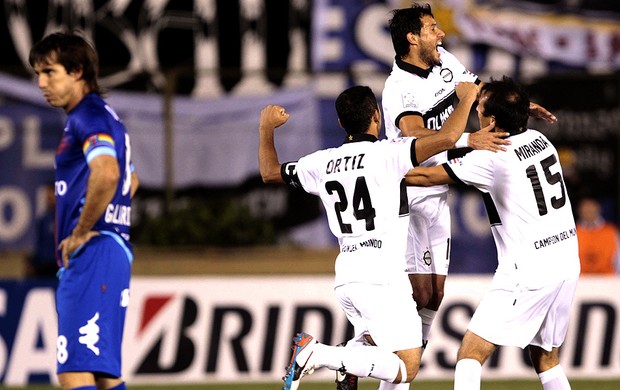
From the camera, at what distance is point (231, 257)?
14258 millimetres

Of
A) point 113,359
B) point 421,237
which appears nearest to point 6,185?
point 421,237

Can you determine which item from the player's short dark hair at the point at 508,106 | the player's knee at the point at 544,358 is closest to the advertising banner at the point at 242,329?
the player's knee at the point at 544,358

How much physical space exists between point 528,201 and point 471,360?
106cm

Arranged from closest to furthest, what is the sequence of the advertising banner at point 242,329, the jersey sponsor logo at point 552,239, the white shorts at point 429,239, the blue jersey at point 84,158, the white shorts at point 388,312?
the blue jersey at point 84,158
the white shorts at point 388,312
the jersey sponsor logo at point 552,239
the white shorts at point 429,239
the advertising banner at point 242,329

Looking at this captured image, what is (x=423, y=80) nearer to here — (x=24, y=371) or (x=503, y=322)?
(x=503, y=322)

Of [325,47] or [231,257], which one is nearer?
[231,257]

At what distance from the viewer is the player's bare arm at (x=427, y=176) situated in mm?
7797

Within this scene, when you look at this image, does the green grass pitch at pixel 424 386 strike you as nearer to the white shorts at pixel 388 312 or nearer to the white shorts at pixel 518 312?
the white shorts at pixel 518 312

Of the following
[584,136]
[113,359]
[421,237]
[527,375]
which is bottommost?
[527,375]

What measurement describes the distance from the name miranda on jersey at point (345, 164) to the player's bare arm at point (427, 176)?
0.57m

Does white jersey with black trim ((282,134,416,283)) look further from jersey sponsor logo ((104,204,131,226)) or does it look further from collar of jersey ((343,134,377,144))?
jersey sponsor logo ((104,204,131,226))

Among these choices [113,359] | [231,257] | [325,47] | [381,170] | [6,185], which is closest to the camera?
[113,359]

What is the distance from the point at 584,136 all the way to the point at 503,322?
30.3 ft

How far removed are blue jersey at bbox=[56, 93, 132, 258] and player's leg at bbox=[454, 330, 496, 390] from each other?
7.76ft
